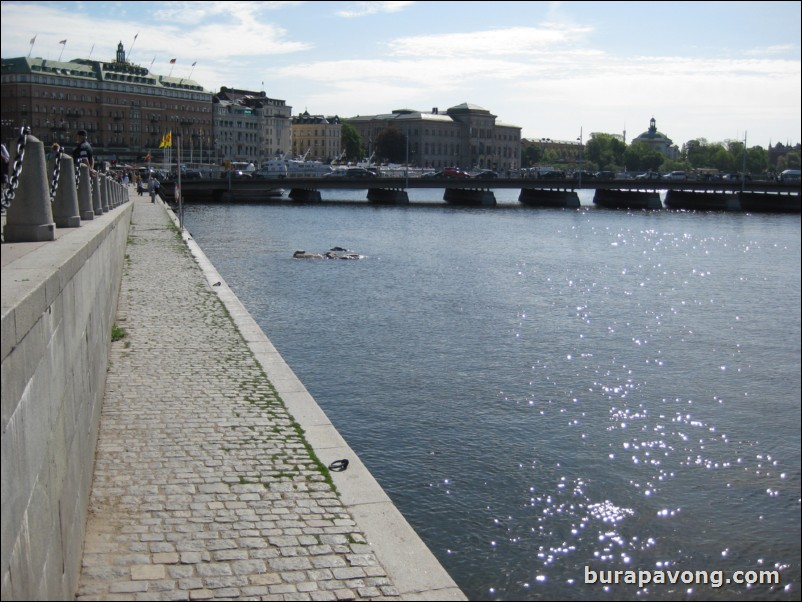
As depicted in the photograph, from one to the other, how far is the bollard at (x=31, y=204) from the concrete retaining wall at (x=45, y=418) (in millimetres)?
180

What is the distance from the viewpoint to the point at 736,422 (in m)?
16.7

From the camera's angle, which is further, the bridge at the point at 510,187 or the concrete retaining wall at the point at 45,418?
the bridge at the point at 510,187

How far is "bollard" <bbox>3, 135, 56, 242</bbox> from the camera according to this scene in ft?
26.3

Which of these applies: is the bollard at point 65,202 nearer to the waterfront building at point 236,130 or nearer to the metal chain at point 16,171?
the metal chain at point 16,171

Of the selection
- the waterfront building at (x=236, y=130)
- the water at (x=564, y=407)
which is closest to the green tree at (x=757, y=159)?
the waterfront building at (x=236, y=130)

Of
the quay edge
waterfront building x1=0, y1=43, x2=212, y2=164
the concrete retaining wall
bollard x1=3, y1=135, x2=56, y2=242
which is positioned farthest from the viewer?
waterfront building x1=0, y1=43, x2=212, y2=164

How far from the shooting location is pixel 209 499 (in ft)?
30.5

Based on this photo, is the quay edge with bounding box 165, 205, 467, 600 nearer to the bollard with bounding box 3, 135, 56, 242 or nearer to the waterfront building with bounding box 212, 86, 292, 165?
the bollard with bounding box 3, 135, 56, 242

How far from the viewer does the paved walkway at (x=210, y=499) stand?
7.45 metres

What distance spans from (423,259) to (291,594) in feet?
139

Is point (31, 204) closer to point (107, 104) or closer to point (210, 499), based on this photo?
point (210, 499)

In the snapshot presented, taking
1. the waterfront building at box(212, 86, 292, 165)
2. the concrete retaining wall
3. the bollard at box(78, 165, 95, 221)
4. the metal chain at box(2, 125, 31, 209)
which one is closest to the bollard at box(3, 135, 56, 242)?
the metal chain at box(2, 125, 31, 209)

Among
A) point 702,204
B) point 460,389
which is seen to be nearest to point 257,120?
point 702,204

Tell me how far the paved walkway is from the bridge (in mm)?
92401
